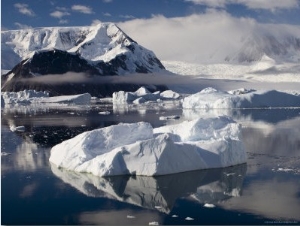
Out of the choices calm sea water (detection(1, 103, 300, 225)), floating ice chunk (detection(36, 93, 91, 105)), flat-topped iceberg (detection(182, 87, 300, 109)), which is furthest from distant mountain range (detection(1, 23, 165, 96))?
calm sea water (detection(1, 103, 300, 225))

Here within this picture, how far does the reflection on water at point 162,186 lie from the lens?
516 inches

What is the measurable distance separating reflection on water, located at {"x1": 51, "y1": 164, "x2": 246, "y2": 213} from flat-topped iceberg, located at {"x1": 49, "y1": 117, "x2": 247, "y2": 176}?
1.15 ft

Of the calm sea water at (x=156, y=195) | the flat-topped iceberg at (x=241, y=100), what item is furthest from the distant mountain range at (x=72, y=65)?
the calm sea water at (x=156, y=195)

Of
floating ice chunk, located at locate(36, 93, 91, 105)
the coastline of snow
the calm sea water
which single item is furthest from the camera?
floating ice chunk, located at locate(36, 93, 91, 105)

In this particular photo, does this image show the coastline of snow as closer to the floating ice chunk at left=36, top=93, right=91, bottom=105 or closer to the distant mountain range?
the floating ice chunk at left=36, top=93, right=91, bottom=105

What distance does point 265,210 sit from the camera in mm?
11742

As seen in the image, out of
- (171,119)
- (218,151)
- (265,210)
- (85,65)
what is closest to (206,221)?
(265,210)

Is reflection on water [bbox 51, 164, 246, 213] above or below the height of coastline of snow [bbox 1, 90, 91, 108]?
below

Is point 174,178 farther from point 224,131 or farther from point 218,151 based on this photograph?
point 224,131

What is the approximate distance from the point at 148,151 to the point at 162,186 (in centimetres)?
156

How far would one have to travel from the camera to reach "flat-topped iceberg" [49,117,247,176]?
50.2 feet

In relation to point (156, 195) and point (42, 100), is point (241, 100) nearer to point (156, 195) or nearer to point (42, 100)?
point (156, 195)

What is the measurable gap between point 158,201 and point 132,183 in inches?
70.6

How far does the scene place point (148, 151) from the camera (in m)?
15.3
